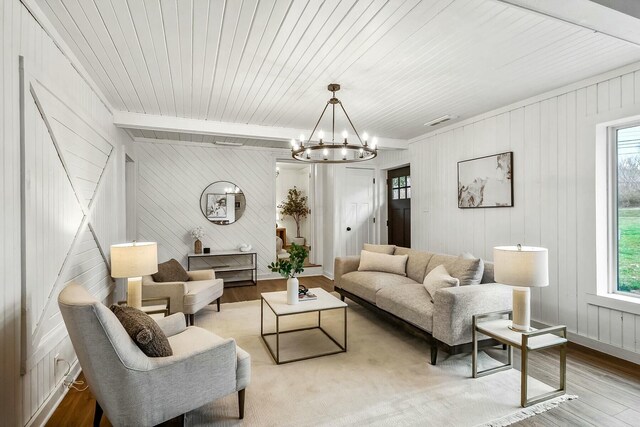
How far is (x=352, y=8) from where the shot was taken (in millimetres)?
1976

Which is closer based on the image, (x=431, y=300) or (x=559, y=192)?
(x=431, y=300)

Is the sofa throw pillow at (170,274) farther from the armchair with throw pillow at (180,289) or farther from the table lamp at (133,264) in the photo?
the table lamp at (133,264)

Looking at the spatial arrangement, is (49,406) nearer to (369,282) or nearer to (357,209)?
(369,282)

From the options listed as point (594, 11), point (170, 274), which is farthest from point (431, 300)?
point (170, 274)

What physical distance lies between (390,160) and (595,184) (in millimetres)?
3410

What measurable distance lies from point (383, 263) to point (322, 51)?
8.88ft

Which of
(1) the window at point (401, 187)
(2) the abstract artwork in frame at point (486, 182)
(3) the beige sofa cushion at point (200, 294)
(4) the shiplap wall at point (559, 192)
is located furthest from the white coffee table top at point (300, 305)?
(1) the window at point (401, 187)

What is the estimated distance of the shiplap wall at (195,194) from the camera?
543 centimetres

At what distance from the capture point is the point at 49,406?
6.84 feet

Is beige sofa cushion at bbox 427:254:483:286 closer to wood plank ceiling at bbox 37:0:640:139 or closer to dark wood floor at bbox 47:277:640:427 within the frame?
dark wood floor at bbox 47:277:640:427

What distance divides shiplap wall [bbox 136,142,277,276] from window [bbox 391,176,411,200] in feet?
7.69

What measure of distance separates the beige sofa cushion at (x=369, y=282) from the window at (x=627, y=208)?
1.84m

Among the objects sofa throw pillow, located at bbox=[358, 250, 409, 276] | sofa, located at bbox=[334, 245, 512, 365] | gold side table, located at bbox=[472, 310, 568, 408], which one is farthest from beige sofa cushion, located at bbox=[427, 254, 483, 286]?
sofa throw pillow, located at bbox=[358, 250, 409, 276]

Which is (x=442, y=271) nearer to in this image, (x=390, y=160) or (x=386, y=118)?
(x=386, y=118)
